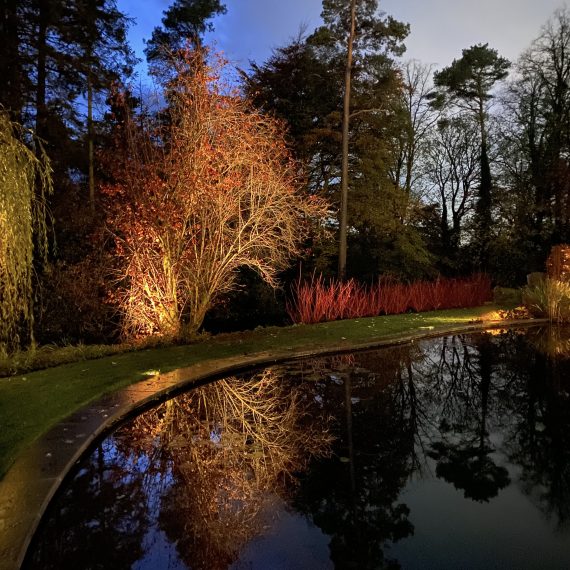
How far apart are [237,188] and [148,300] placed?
303 cm

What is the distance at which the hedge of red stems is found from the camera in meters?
13.8

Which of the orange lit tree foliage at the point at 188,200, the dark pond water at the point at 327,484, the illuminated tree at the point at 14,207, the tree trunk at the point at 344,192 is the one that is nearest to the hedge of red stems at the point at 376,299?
the tree trunk at the point at 344,192

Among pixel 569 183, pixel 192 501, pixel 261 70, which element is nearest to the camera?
pixel 192 501

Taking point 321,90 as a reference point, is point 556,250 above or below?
below

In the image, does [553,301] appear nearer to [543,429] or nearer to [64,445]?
[543,429]

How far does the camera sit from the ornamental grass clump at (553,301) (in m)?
13.1

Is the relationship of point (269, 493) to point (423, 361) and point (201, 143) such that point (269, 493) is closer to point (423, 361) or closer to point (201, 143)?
point (423, 361)

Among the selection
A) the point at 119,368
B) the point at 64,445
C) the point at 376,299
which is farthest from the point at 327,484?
the point at 376,299

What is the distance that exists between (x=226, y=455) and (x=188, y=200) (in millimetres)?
6469

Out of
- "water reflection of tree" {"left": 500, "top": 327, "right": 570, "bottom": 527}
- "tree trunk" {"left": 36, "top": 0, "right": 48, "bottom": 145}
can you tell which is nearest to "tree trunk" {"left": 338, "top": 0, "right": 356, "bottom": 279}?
"water reflection of tree" {"left": 500, "top": 327, "right": 570, "bottom": 527}

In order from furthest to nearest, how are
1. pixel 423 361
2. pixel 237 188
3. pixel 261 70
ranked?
pixel 261 70 → pixel 237 188 → pixel 423 361

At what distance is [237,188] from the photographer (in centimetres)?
1031

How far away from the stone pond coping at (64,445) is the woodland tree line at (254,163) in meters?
2.16

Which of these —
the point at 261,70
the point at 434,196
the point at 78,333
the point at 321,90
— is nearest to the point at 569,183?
the point at 434,196
